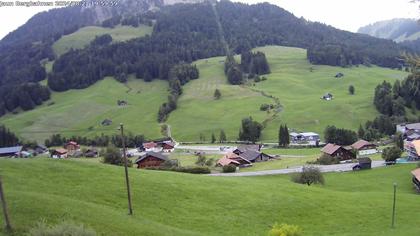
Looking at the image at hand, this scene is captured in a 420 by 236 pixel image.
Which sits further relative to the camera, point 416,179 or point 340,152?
point 340,152

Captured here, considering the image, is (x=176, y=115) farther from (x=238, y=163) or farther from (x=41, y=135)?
(x=238, y=163)

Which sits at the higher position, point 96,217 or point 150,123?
point 96,217

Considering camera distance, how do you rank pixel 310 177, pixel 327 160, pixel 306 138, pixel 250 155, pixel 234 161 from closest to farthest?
pixel 310 177, pixel 327 160, pixel 234 161, pixel 250 155, pixel 306 138

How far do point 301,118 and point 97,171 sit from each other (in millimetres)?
123484

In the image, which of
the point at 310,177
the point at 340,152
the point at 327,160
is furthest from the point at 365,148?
the point at 310,177

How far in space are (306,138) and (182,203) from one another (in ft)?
342

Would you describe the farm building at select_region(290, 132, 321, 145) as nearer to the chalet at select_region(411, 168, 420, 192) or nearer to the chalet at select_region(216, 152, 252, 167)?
the chalet at select_region(216, 152, 252, 167)

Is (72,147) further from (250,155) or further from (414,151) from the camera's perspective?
(414,151)

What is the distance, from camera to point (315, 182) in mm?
69875

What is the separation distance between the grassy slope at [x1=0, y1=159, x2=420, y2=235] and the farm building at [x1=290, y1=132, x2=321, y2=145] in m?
85.1

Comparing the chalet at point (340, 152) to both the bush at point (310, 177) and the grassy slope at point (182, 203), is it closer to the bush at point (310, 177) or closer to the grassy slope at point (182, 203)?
the bush at point (310, 177)

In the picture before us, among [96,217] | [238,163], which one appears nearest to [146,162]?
[238,163]

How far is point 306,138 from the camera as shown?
14288cm

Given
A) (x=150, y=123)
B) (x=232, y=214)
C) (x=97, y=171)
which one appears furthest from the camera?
(x=150, y=123)
